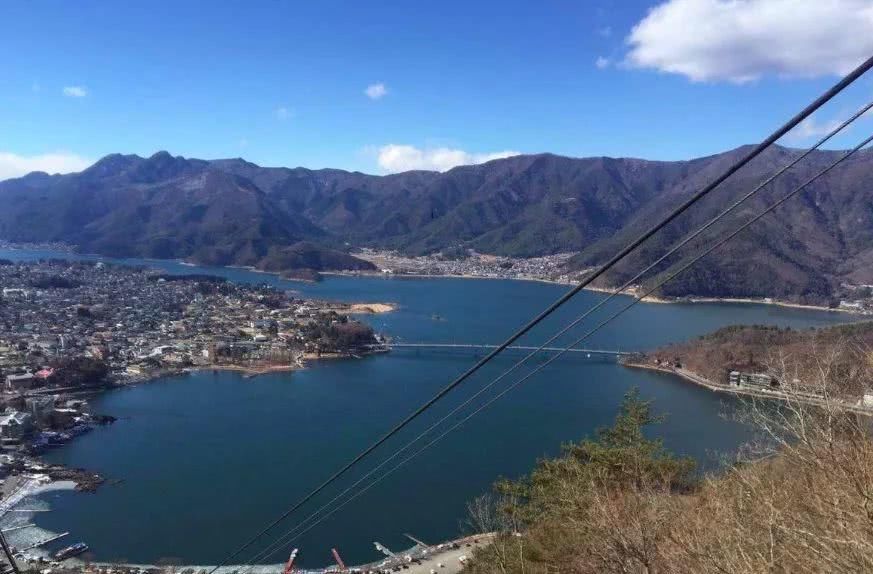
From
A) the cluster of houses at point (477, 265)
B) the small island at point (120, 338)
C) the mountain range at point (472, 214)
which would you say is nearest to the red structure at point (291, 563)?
the small island at point (120, 338)

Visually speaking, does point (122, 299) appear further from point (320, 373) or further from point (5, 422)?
point (5, 422)

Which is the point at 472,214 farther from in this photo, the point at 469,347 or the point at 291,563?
the point at 291,563

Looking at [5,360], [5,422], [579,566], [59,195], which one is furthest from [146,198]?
[579,566]

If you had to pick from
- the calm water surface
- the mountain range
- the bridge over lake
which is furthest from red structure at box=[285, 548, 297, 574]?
the mountain range

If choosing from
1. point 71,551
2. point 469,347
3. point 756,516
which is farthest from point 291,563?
point 469,347

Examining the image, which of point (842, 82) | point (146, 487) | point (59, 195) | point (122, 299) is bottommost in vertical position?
point (146, 487)
